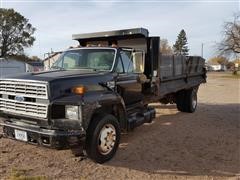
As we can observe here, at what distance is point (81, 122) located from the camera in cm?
489

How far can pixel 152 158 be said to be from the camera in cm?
590

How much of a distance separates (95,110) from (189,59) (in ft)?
20.9

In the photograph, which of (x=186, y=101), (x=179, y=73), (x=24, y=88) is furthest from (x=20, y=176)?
(x=186, y=101)

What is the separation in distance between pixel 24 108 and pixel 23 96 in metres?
0.20

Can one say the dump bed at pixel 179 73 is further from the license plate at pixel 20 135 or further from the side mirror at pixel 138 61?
the license plate at pixel 20 135

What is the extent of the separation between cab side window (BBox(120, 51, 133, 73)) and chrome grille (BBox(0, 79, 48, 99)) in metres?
2.25

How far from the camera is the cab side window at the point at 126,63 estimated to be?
6.61m

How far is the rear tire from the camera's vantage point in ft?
35.6

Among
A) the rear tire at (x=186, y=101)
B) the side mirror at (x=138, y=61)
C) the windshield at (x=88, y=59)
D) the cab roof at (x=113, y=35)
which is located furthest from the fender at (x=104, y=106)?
the rear tire at (x=186, y=101)

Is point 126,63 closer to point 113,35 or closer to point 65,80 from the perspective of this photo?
point 113,35

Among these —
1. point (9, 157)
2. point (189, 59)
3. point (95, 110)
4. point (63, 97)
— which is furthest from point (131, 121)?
point (189, 59)

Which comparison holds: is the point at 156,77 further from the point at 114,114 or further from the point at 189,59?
the point at 189,59

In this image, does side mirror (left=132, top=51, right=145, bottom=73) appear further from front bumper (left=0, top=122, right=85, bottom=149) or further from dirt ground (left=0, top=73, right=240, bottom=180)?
front bumper (left=0, top=122, right=85, bottom=149)

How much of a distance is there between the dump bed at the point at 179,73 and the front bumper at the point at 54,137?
383 centimetres
